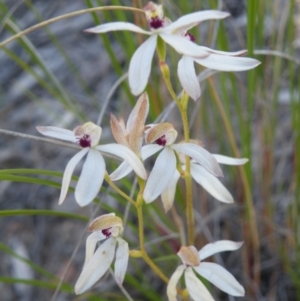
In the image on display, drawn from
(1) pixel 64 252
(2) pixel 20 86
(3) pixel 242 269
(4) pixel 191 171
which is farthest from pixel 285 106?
(4) pixel 191 171

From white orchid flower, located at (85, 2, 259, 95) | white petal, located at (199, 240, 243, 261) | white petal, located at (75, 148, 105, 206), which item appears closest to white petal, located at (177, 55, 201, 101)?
white orchid flower, located at (85, 2, 259, 95)

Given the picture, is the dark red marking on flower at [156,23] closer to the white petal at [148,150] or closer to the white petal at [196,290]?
the white petal at [148,150]

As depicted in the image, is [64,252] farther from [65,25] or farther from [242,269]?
[65,25]

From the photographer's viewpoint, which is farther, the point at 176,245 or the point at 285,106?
the point at 285,106

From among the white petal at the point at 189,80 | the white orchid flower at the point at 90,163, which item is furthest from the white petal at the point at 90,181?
the white petal at the point at 189,80

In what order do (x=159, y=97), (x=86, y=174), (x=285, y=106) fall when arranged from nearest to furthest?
(x=86, y=174)
(x=159, y=97)
(x=285, y=106)

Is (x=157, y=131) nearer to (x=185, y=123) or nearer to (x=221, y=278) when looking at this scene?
(x=185, y=123)

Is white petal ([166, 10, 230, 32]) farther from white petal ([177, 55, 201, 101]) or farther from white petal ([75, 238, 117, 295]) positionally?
white petal ([75, 238, 117, 295])

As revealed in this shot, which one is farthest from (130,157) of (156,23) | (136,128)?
(156,23)
